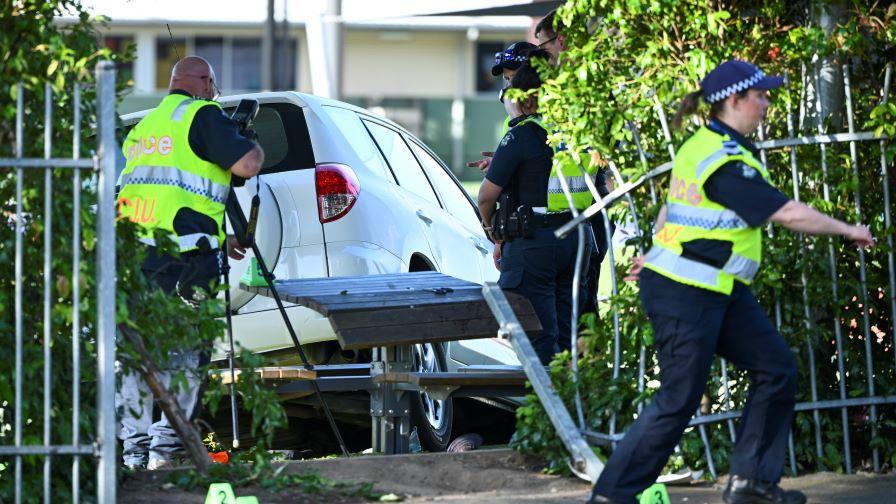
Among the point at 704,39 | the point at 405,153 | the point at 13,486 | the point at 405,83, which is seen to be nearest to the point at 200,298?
the point at 13,486

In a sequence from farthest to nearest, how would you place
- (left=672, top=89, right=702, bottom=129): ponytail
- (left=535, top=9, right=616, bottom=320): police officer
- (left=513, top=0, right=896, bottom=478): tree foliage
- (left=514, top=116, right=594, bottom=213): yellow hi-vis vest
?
1. (left=535, top=9, right=616, bottom=320): police officer
2. (left=514, top=116, right=594, bottom=213): yellow hi-vis vest
3. (left=513, top=0, right=896, bottom=478): tree foliage
4. (left=672, top=89, right=702, bottom=129): ponytail

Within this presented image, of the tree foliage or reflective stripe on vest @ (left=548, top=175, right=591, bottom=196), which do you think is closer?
the tree foliage

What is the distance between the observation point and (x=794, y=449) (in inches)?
250

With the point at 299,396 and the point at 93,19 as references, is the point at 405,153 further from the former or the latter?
the point at 93,19

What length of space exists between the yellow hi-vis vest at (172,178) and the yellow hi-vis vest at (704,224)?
90.0 inches

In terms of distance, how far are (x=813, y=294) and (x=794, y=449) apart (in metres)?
0.70

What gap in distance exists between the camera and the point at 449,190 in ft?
31.4

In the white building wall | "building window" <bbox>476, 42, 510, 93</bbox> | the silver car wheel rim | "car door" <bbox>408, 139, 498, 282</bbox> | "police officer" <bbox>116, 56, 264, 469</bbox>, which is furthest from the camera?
"building window" <bbox>476, 42, 510, 93</bbox>

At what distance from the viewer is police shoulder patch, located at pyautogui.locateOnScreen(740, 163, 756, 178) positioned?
513 cm

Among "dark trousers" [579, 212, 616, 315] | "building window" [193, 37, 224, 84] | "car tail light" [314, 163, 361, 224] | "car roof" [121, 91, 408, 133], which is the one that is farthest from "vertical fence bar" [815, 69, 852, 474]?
"building window" [193, 37, 224, 84]

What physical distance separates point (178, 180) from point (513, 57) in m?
2.08

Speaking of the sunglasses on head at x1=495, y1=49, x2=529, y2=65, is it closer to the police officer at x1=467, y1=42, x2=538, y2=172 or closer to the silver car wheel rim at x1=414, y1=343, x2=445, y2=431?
the police officer at x1=467, y1=42, x2=538, y2=172

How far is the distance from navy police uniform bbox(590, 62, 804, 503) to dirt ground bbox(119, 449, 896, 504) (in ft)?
1.90

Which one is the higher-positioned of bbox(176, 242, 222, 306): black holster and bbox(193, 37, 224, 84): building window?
bbox(193, 37, 224, 84): building window
